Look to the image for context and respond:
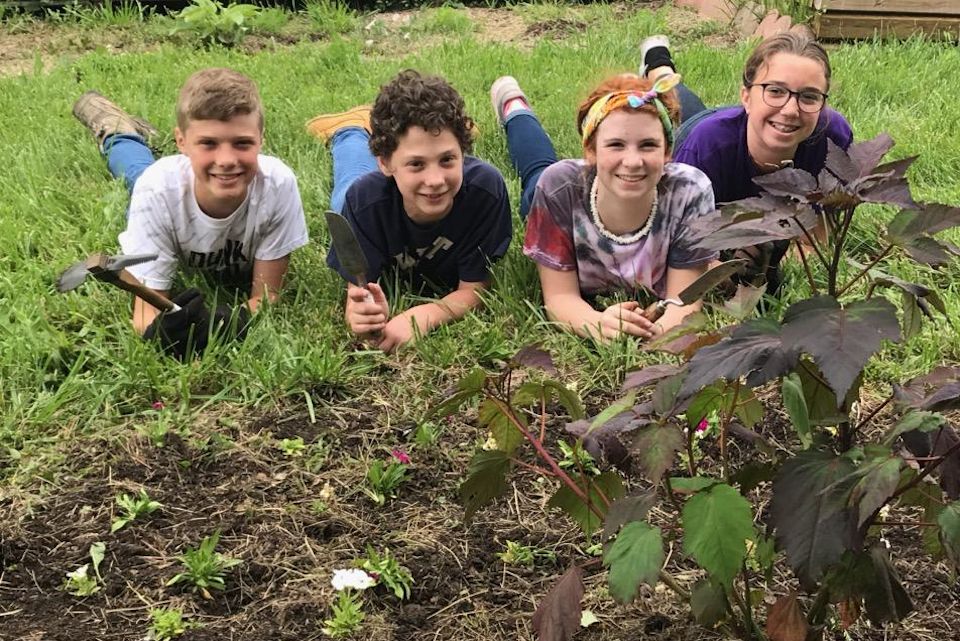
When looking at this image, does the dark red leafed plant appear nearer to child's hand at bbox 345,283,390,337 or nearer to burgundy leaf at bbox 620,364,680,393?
burgundy leaf at bbox 620,364,680,393

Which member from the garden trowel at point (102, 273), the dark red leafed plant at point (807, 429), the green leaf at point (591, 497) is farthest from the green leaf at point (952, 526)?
the garden trowel at point (102, 273)

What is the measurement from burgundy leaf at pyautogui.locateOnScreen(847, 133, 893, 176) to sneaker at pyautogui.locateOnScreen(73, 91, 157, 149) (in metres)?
3.57

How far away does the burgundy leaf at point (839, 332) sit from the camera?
3.00 feet

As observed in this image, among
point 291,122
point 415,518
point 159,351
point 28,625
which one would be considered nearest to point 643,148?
point 415,518

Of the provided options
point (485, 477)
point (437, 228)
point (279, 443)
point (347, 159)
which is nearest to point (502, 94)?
point (347, 159)

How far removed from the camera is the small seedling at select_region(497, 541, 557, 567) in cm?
190

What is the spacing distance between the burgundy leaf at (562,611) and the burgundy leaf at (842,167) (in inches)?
26.4

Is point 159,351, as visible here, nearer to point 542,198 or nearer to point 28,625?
point 28,625

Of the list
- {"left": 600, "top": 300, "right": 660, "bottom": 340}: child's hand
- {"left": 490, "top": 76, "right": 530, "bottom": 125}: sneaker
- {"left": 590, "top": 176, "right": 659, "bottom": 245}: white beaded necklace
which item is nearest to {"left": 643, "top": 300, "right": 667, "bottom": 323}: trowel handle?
{"left": 600, "top": 300, "right": 660, "bottom": 340}: child's hand

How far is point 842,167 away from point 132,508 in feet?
5.31

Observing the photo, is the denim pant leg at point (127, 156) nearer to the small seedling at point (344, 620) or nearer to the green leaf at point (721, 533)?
the small seedling at point (344, 620)

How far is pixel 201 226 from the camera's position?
2977 mm

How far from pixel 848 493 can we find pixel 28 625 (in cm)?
152

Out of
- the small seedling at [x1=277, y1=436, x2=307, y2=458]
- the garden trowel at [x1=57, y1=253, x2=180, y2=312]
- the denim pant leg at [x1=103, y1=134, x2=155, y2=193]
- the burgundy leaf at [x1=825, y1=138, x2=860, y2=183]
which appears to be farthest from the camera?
the denim pant leg at [x1=103, y1=134, x2=155, y2=193]
